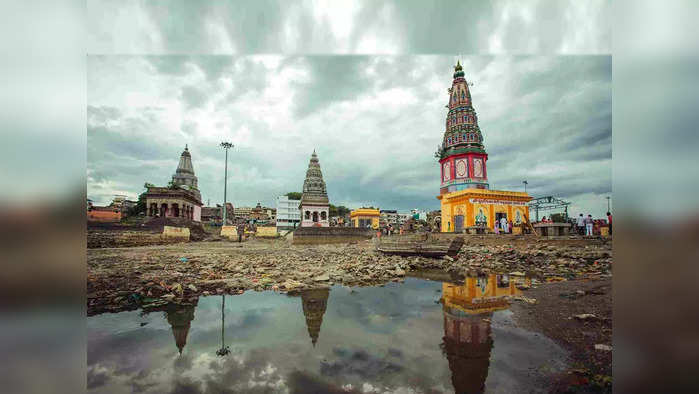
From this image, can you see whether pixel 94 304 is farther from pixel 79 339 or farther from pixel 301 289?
pixel 79 339

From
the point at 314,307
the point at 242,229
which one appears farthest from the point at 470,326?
the point at 242,229

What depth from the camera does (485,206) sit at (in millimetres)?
16781

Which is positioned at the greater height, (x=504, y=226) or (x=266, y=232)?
(x=504, y=226)

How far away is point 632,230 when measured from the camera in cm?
83

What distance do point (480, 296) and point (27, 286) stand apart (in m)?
5.02

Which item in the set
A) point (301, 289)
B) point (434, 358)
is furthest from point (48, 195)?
point (301, 289)

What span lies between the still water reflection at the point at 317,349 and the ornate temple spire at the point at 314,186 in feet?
109

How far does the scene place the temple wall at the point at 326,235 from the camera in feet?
62.0

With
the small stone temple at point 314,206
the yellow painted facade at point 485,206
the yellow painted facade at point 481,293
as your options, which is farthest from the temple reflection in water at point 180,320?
the small stone temple at point 314,206

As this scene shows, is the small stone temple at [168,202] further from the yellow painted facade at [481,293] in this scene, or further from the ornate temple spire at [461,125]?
the yellow painted facade at [481,293]

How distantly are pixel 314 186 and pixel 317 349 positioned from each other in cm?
3634

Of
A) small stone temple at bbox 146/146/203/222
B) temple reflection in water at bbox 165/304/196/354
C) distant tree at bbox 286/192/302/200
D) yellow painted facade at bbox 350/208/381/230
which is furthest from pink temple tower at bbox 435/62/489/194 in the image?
distant tree at bbox 286/192/302/200

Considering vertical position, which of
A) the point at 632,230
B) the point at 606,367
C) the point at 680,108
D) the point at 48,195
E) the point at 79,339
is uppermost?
the point at 680,108

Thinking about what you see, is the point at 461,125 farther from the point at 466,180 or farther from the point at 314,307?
the point at 314,307
